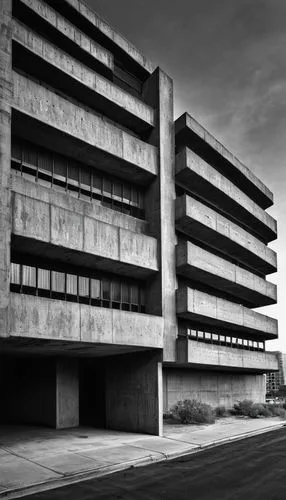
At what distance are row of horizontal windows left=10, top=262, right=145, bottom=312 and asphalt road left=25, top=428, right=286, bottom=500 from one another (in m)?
8.78

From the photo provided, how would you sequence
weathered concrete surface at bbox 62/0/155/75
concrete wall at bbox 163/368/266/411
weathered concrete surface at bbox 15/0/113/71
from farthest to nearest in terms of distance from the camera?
concrete wall at bbox 163/368/266/411 < weathered concrete surface at bbox 62/0/155/75 < weathered concrete surface at bbox 15/0/113/71

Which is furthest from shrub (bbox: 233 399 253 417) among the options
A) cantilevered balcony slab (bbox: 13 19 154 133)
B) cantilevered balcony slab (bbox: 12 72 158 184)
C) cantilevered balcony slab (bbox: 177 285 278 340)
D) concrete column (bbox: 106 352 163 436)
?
cantilevered balcony slab (bbox: 13 19 154 133)

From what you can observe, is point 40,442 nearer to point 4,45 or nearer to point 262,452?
point 262,452

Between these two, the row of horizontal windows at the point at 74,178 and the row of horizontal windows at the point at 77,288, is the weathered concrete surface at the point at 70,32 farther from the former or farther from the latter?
the row of horizontal windows at the point at 77,288

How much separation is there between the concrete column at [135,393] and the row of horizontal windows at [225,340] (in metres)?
6.89

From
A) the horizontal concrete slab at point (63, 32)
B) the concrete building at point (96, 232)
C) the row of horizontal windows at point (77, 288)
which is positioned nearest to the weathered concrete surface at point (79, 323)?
the concrete building at point (96, 232)

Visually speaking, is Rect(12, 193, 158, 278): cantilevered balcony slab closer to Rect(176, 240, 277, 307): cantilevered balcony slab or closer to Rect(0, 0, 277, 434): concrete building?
Rect(0, 0, 277, 434): concrete building

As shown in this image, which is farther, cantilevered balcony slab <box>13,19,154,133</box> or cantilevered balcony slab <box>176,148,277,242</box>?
cantilevered balcony slab <box>176,148,277,242</box>

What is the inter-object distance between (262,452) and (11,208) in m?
13.9

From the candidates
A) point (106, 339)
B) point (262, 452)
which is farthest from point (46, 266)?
point (262, 452)

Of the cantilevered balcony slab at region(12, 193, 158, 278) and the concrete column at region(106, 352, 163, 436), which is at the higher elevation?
the cantilevered balcony slab at region(12, 193, 158, 278)

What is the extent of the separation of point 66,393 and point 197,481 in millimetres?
13815

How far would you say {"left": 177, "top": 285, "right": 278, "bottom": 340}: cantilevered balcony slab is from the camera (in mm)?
27781

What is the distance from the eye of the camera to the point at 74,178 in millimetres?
24672
